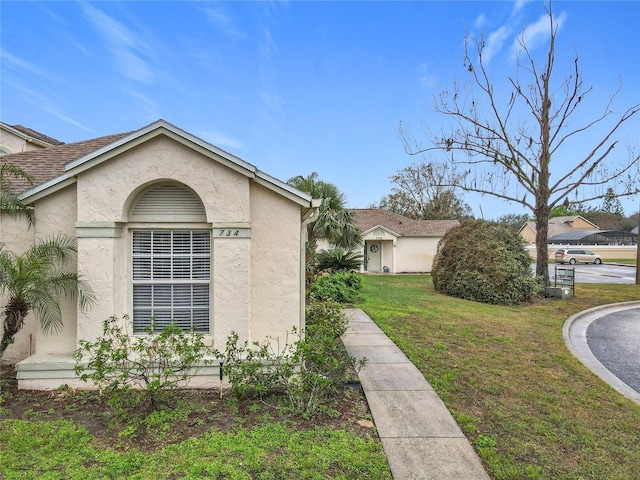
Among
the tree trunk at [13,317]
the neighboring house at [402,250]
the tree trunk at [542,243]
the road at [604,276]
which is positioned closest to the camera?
the tree trunk at [13,317]

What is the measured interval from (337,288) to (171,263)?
8.56 metres

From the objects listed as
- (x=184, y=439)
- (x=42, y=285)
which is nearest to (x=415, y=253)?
(x=184, y=439)

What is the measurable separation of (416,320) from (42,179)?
33.6 feet

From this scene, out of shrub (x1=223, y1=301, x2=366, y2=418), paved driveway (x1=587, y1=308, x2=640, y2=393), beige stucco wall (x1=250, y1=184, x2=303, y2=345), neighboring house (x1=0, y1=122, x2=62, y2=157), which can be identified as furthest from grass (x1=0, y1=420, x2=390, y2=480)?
neighboring house (x1=0, y1=122, x2=62, y2=157)

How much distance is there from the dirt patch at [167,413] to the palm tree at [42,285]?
1.09 metres

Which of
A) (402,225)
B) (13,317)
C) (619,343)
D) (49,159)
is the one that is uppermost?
(402,225)

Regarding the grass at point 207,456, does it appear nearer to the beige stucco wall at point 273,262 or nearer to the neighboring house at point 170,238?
the neighboring house at point 170,238

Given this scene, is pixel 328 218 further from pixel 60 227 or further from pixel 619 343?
pixel 60 227

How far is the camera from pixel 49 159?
8523 millimetres

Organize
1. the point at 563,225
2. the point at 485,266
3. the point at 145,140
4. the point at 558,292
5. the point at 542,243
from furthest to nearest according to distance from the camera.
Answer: the point at 563,225 → the point at 542,243 → the point at 558,292 → the point at 485,266 → the point at 145,140

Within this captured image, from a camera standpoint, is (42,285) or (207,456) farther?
(42,285)

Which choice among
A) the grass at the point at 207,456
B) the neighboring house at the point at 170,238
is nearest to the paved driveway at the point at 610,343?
the grass at the point at 207,456

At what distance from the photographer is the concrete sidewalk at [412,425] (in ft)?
12.4

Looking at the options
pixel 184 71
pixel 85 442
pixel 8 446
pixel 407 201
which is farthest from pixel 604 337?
pixel 407 201
